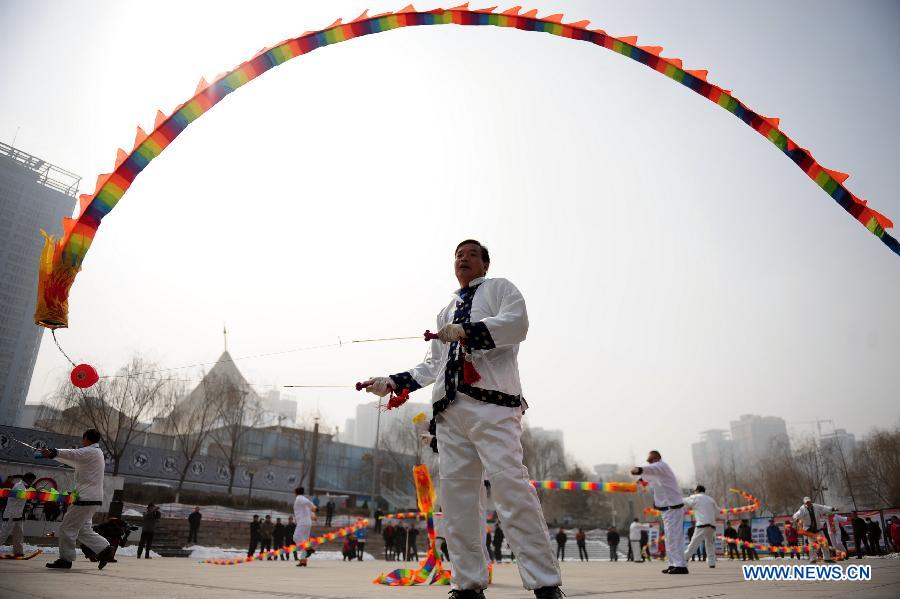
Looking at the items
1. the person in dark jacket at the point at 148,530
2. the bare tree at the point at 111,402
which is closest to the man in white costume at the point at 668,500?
the person in dark jacket at the point at 148,530

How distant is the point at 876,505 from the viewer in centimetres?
4934

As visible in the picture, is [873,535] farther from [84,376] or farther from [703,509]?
[84,376]

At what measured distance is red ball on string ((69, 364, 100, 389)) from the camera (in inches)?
211

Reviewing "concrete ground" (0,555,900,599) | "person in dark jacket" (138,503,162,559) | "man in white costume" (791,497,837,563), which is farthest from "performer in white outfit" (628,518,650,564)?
"person in dark jacket" (138,503,162,559)

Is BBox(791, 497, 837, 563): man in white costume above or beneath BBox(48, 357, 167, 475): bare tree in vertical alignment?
beneath

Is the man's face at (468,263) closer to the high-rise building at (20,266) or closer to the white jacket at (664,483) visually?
the white jacket at (664,483)

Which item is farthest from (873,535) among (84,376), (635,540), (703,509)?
(84,376)

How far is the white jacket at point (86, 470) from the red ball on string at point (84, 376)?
216cm

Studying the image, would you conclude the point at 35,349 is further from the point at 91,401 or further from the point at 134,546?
the point at 134,546

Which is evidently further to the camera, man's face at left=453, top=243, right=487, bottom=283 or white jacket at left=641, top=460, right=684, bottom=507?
white jacket at left=641, top=460, right=684, bottom=507

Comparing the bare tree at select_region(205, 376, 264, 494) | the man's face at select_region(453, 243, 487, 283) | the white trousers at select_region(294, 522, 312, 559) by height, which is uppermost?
the bare tree at select_region(205, 376, 264, 494)

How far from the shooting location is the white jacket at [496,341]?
3365 mm

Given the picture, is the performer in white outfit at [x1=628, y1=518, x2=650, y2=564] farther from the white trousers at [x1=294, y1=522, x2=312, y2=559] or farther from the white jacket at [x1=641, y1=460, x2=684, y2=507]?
the white trousers at [x1=294, y1=522, x2=312, y2=559]

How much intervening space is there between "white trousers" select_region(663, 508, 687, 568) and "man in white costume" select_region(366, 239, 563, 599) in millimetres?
7303
